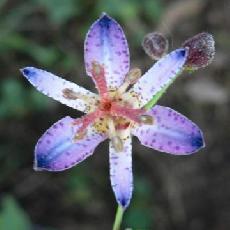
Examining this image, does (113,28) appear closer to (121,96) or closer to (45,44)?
(121,96)

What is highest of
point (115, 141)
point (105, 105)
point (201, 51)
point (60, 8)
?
point (60, 8)

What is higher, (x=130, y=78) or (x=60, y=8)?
(x=60, y=8)

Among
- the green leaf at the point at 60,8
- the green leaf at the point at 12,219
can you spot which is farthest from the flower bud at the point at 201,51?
the green leaf at the point at 60,8

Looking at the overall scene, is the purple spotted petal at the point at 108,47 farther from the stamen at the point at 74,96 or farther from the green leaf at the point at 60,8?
the green leaf at the point at 60,8

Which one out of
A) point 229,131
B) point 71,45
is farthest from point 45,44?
point 229,131

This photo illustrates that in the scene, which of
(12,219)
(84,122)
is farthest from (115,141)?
(12,219)

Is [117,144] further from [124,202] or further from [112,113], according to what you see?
[124,202]
